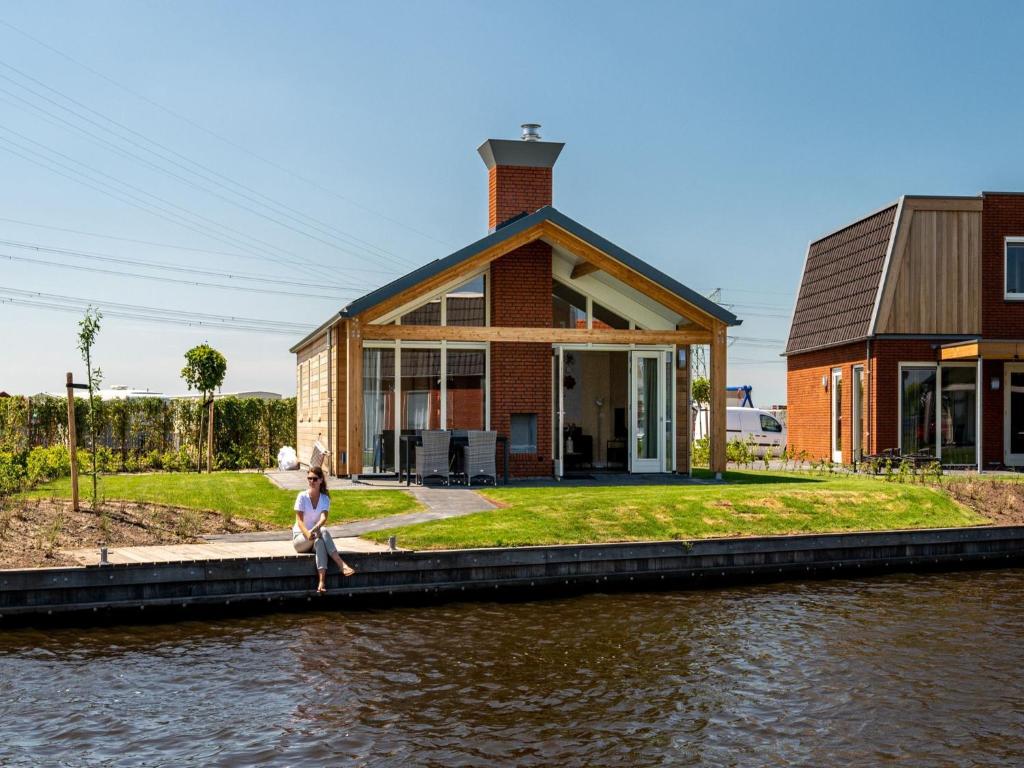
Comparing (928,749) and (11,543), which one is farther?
(11,543)

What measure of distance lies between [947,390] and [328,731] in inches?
779

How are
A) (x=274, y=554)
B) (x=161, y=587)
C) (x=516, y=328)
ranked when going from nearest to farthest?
(x=161, y=587) < (x=274, y=554) < (x=516, y=328)

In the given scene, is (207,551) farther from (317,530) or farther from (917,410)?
(917,410)

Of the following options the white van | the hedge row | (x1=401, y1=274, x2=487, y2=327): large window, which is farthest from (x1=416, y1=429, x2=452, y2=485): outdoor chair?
the white van

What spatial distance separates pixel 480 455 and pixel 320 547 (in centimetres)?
681

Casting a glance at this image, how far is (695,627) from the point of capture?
1164cm

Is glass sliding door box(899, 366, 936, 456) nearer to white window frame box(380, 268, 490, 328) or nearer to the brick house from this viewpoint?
the brick house

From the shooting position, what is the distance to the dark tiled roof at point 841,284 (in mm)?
25094

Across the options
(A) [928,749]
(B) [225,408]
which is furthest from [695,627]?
(B) [225,408]

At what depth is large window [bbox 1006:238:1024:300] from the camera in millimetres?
25047

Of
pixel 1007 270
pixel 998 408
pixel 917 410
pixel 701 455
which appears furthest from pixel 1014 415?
pixel 701 455

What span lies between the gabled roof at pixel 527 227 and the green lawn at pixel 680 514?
3.86m

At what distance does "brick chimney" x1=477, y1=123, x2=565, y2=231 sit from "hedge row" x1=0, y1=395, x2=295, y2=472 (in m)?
9.35

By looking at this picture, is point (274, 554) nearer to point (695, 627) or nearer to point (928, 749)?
point (695, 627)
